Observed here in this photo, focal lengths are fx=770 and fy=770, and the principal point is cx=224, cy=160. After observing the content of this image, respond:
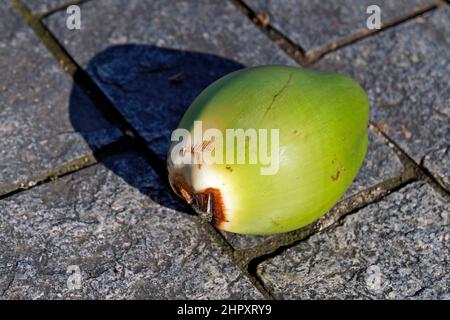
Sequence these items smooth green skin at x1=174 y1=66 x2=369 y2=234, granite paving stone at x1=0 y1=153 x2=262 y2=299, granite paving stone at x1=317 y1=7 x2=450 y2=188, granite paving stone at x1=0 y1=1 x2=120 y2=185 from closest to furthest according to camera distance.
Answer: smooth green skin at x1=174 y1=66 x2=369 y2=234 → granite paving stone at x1=0 y1=153 x2=262 y2=299 → granite paving stone at x1=0 y1=1 x2=120 y2=185 → granite paving stone at x1=317 y1=7 x2=450 y2=188

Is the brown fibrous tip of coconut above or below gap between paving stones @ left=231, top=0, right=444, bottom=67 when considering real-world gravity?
above

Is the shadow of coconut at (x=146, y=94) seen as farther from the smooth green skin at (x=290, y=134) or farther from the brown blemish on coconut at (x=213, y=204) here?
the smooth green skin at (x=290, y=134)

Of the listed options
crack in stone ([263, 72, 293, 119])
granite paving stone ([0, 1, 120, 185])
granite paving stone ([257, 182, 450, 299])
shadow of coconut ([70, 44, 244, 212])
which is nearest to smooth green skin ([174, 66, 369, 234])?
crack in stone ([263, 72, 293, 119])

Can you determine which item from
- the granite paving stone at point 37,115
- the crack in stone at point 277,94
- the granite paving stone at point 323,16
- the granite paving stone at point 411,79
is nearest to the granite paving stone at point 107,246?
the granite paving stone at point 37,115

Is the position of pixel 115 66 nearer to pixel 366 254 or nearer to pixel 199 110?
pixel 199 110

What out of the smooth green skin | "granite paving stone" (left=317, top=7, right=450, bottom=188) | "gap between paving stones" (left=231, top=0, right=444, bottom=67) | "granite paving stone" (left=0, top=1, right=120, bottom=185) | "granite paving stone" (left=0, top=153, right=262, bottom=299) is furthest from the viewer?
"gap between paving stones" (left=231, top=0, right=444, bottom=67)

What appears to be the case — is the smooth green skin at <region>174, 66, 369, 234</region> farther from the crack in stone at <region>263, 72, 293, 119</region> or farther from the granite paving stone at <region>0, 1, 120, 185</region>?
the granite paving stone at <region>0, 1, 120, 185</region>
